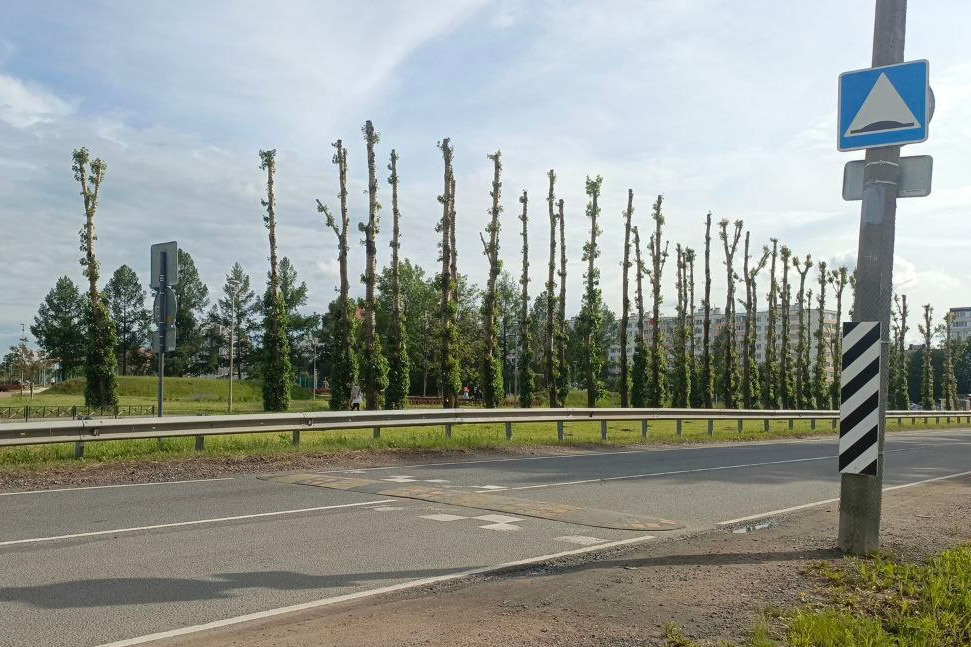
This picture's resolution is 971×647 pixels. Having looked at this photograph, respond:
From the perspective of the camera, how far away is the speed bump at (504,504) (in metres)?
9.25

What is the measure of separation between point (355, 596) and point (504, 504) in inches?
176

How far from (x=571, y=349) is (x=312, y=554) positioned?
103m

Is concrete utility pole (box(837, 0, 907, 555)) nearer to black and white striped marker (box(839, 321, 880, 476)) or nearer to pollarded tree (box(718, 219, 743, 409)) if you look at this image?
black and white striped marker (box(839, 321, 880, 476))

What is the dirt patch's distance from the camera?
5.05 metres

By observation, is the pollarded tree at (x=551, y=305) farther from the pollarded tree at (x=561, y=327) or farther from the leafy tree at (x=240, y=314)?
the leafy tree at (x=240, y=314)

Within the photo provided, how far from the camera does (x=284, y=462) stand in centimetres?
1448

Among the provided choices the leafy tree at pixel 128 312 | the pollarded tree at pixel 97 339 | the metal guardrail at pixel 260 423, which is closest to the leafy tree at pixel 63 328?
the leafy tree at pixel 128 312

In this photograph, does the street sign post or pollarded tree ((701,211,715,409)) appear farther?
pollarded tree ((701,211,715,409))

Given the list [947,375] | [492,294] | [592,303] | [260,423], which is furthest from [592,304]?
[947,375]

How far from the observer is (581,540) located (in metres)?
8.21

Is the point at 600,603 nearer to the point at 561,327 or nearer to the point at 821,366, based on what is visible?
the point at 561,327

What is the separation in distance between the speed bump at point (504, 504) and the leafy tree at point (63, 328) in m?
107

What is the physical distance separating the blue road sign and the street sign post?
36.7ft

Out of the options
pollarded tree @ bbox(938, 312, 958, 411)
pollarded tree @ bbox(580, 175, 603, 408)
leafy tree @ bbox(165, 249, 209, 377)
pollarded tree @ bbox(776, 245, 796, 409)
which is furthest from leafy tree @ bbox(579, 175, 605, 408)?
leafy tree @ bbox(165, 249, 209, 377)
